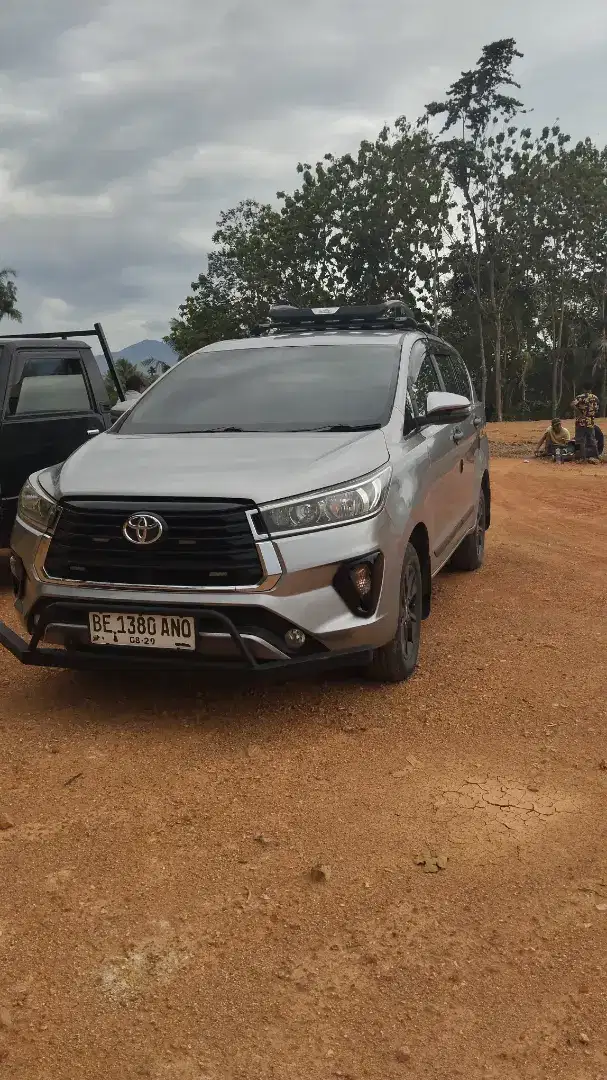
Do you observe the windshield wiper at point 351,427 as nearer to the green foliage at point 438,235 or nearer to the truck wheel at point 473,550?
the truck wheel at point 473,550

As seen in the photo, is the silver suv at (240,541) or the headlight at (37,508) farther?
the headlight at (37,508)

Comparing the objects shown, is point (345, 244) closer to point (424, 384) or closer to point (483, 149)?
point (483, 149)

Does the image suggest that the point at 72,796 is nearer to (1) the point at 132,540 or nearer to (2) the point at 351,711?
(1) the point at 132,540

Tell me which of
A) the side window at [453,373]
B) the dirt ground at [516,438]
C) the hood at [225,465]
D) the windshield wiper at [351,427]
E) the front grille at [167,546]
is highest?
the side window at [453,373]

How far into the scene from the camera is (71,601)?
13.5 feet

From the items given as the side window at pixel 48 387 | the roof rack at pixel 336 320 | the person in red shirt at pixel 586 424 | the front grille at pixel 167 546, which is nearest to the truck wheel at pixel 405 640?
the front grille at pixel 167 546

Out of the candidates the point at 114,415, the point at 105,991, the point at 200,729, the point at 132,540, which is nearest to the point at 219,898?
the point at 105,991

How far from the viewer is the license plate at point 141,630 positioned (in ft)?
13.0

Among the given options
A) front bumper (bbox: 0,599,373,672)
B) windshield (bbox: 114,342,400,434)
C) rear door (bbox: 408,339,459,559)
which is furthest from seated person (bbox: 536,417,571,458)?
front bumper (bbox: 0,599,373,672)

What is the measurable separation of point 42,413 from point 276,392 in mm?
2849

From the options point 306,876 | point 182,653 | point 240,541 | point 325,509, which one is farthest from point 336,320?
point 306,876

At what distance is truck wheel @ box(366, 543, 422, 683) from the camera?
14.9 feet

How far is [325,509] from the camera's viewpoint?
4.06 metres

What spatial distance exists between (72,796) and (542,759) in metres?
1.84
